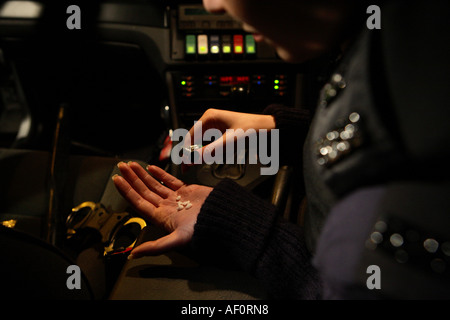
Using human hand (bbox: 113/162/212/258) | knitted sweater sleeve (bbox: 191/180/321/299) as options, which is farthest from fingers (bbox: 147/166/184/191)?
knitted sweater sleeve (bbox: 191/180/321/299)

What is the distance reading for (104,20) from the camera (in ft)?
3.61

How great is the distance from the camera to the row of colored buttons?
3.16 feet

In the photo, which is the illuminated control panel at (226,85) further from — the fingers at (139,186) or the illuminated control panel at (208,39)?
the fingers at (139,186)

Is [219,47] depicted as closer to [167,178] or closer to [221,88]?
[221,88]

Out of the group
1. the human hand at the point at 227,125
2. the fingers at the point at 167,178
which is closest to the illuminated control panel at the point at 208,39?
the human hand at the point at 227,125

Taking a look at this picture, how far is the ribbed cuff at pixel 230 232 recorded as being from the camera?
55 cm

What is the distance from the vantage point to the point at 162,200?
A: 2.35 ft

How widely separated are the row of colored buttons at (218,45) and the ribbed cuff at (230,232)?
1.81 ft

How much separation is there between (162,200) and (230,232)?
22 cm
